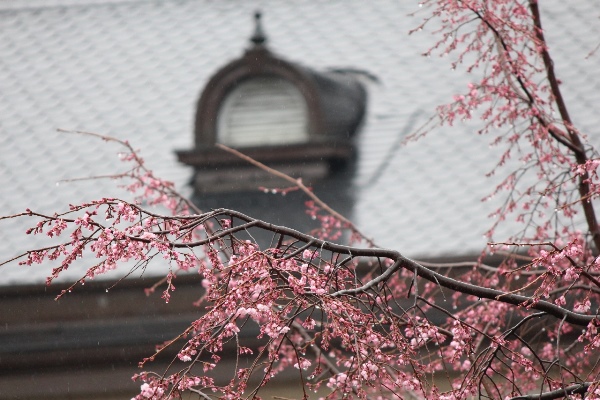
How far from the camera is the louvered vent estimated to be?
780cm

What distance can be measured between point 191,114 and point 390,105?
1.78m

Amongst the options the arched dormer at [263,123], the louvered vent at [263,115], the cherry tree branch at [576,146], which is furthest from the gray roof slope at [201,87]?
the cherry tree branch at [576,146]

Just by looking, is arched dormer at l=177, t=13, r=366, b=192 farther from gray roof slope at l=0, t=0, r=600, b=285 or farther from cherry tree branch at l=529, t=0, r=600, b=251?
cherry tree branch at l=529, t=0, r=600, b=251

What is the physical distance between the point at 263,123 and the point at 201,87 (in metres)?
1.10

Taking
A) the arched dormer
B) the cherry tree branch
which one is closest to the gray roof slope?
the arched dormer

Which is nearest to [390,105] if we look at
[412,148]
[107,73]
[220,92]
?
[412,148]

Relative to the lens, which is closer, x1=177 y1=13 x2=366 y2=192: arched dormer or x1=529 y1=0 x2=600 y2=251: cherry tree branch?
x1=529 y1=0 x2=600 y2=251: cherry tree branch

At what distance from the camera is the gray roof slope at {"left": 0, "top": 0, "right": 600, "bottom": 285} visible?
753 centimetres

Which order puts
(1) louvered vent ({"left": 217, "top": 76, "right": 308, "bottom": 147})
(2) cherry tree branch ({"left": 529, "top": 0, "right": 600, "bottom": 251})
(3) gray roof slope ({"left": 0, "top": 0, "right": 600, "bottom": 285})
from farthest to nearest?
(1) louvered vent ({"left": 217, "top": 76, "right": 308, "bottom": 147})
(3) gray roof slope ({"left": 0, "top": 0, "right": 600, "bottom": 285})
(2) cherry tree branch ({"left": 529, "top": 0, "right": 600, "bottom": 251})

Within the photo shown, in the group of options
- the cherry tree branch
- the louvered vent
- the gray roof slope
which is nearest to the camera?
the cherry tree branch

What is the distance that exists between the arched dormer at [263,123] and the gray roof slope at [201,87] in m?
0.27

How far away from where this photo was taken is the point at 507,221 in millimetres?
7160

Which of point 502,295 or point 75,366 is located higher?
point 502,295

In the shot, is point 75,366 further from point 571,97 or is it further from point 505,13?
point 571,97
